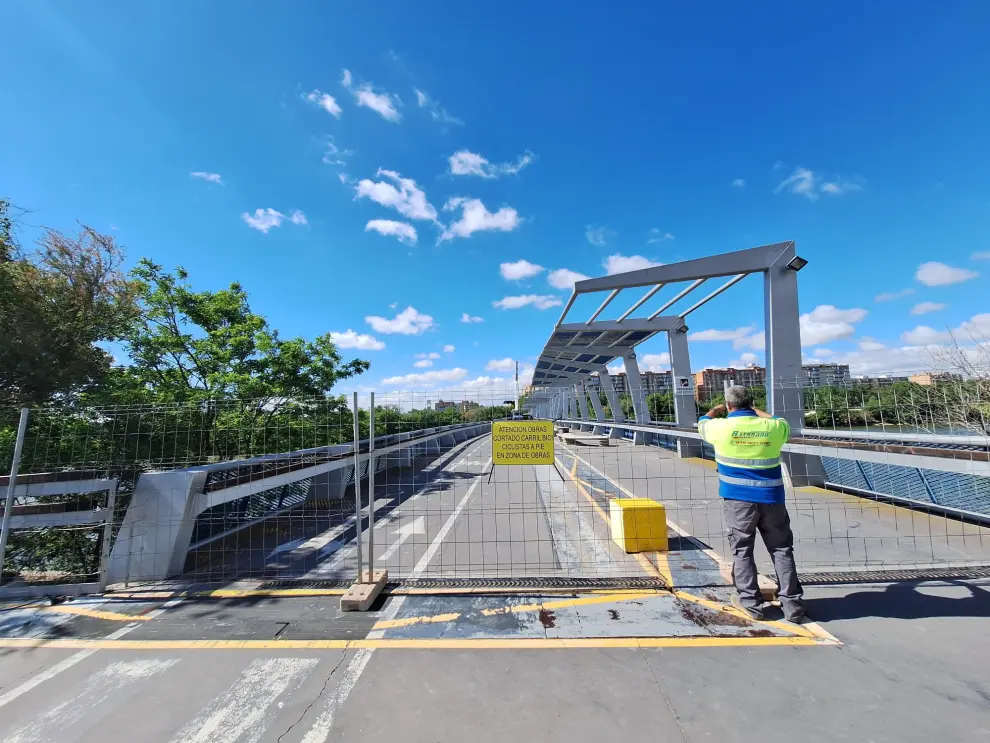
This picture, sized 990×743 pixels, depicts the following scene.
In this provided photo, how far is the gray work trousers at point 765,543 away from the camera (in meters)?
3.56

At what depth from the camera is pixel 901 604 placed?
12.7 feet

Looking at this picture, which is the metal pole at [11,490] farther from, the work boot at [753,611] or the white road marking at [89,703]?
the work boot at [753,611]

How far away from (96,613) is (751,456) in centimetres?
673

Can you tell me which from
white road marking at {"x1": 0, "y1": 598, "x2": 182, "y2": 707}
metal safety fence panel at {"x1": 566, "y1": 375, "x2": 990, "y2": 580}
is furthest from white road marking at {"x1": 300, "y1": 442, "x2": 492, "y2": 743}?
metal safety fence panel at {"x1": 566, "y1": 375, "x2": 990, "y2": 580}

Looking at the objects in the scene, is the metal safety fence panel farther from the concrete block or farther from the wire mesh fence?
the concrete block

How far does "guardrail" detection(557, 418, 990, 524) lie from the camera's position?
4891 mm

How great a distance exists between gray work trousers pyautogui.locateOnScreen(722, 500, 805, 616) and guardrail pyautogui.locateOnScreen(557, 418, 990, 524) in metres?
1.78

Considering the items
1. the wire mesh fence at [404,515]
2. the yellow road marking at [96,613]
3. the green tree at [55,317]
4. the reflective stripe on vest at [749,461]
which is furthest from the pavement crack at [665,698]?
the green tree at [55,317]

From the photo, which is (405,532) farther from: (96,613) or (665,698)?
(665,698)

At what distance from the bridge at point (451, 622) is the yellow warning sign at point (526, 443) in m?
0.85

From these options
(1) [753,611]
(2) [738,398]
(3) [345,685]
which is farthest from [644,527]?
(3) [345,685]

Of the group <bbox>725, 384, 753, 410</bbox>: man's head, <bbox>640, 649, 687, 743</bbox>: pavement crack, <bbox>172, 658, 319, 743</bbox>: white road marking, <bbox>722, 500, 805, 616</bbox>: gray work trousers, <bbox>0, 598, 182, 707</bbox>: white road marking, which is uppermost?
<bbox>725, 384, 753, 410</bbox>: man's head

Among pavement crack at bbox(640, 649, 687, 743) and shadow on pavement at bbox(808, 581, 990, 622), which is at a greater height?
shadow on pavement at bbox(808, 581, 990, 622)

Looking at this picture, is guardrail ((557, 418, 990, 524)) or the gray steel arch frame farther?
the gray steel arch frame
